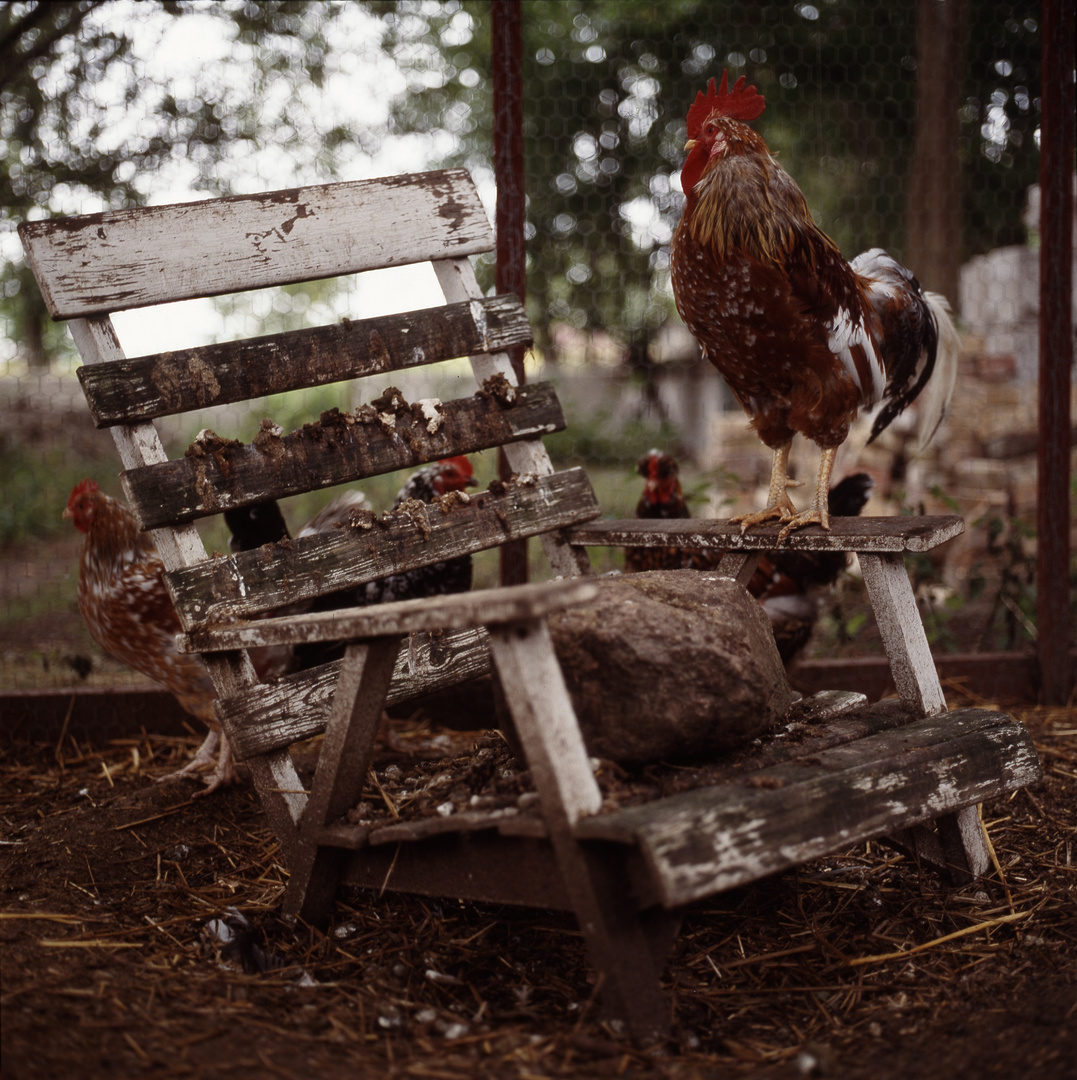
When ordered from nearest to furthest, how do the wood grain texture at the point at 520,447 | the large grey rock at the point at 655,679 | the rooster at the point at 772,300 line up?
the large grey rock at the point at 655,679
the rooster at the point at 772,300
the wood grain texture at the point at 520,447

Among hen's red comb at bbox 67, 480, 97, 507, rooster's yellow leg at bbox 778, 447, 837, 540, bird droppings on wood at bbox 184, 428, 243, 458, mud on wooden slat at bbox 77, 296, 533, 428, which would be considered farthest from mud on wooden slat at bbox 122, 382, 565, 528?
hen's red comb at bbox 67, 480, 97, 507

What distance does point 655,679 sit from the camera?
5.34 feet

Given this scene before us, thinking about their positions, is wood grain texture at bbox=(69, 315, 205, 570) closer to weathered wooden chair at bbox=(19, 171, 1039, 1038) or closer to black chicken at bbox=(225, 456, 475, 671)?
weathered wooden chair at bbox=(19, 171, 1039, 1038)

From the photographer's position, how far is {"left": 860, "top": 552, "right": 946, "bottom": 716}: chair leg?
2.00 m

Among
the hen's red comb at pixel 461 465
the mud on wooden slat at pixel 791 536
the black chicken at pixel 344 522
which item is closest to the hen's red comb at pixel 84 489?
the black chicken at pixel 344 522

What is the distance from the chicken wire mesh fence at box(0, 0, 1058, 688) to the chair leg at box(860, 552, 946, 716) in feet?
4.68

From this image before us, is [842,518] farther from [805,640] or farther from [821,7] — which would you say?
[821,7]

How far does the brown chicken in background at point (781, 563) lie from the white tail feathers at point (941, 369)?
444 millimetres

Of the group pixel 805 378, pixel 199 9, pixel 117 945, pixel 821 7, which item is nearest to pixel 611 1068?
pixel 117 945

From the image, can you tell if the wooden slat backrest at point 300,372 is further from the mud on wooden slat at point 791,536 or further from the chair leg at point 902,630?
the chair leg at point 902,630

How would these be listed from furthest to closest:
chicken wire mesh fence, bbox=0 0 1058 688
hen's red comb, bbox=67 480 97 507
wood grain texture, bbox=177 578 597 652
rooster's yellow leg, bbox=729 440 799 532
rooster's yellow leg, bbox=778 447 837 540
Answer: chicken wire mesh fence, bbox=0 0 1058 688
hen's red comb, bbox=67 480 97 507
rooster's yellow leg, bbox=729 440 799 532
rooster's yellow leg, bbox=778 447 837 540
wood grain texture, bbox=177 578 597 652

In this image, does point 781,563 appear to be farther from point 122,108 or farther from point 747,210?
point 122,108

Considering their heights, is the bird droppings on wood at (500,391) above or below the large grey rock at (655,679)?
above

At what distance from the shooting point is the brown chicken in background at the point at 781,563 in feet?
10.4
